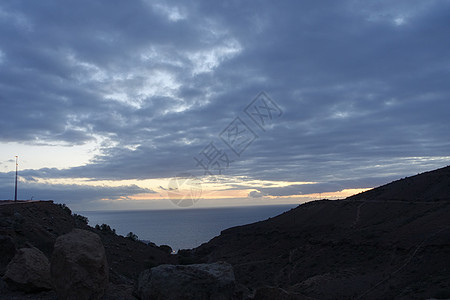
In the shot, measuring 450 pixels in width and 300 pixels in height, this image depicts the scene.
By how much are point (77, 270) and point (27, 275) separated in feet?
8.25

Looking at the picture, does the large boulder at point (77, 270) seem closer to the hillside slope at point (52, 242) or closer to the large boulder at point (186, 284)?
the hillside slope at point (52, 242)

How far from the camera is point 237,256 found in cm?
4800

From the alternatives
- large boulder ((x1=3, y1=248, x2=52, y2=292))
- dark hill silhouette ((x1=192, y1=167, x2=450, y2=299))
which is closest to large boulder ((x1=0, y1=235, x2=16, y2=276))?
large boulder ((x1=3, y1=248, x2=52, y2=292))

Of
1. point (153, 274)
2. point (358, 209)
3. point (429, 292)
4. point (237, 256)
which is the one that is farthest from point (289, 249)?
point (153, 274)

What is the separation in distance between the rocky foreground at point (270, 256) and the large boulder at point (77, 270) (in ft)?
0.09

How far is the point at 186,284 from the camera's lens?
920 cm

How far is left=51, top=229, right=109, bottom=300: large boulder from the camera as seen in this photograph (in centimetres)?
960

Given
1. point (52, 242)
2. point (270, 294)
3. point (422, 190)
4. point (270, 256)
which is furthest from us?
point (422, 190)

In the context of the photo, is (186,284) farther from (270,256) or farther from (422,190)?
(422,190)

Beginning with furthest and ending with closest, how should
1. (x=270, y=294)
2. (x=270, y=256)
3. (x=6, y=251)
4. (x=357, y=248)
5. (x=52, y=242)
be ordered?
(x=270, y=256), (x=357, y=248), (x=52, y=242), (x=6, y=251), (x=270, y=294)

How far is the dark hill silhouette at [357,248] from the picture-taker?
24.1m

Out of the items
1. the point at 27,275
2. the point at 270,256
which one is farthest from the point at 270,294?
the point at 270,256

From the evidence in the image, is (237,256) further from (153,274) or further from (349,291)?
(153,274)

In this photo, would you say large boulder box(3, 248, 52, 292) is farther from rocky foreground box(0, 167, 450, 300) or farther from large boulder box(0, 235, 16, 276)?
large boulder box(0, 235, 16, 276)
